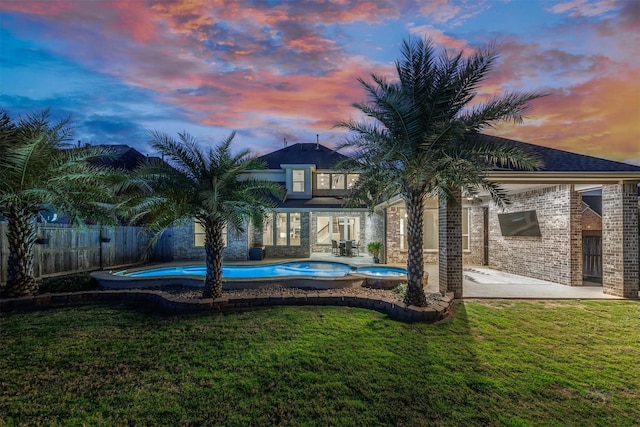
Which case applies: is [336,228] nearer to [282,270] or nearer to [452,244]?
[282,270]

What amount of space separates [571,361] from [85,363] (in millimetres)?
7137

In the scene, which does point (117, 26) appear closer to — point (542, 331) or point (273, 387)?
point (273, 387)

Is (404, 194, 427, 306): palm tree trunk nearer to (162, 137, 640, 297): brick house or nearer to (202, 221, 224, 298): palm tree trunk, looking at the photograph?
(162, 137, 640, 297): brick house

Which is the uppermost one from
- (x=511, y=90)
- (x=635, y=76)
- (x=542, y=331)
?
(x=635, y=76)

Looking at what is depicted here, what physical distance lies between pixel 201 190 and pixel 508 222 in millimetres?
12076

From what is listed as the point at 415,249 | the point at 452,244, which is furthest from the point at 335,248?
the point at 415,249

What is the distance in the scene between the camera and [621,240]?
8.44 meters

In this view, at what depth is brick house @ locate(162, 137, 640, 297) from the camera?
841 cm

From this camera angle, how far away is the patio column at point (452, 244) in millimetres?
7945

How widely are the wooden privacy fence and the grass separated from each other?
4.20 meters

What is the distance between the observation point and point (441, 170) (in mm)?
6457

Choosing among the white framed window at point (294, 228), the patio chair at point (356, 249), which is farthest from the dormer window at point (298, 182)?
the patio chair at point (356, 249)

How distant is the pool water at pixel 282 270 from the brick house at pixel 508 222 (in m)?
2.42

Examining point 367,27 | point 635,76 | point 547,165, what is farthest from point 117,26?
point 635,76
